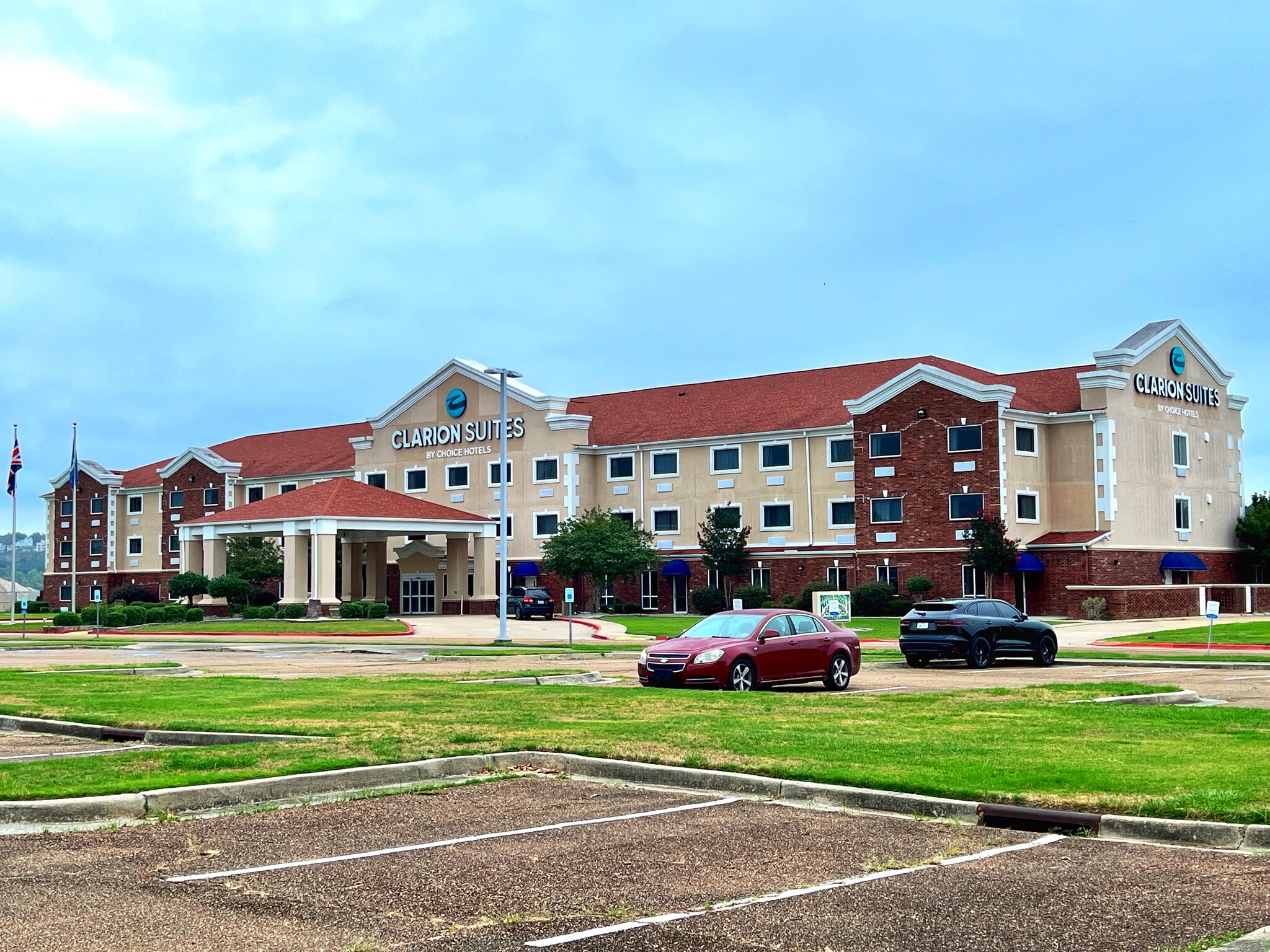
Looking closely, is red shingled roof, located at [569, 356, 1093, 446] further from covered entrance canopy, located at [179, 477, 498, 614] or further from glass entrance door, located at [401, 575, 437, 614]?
glass entrance door, located at [401, 575, 437, 614]

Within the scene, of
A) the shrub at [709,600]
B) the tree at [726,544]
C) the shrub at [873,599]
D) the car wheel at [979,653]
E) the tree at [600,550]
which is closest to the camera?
the car wheel at [979,653]

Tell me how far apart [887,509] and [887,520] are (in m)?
0.48

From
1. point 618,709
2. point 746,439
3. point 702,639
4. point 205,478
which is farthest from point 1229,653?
point 205,478

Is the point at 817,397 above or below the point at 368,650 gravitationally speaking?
above

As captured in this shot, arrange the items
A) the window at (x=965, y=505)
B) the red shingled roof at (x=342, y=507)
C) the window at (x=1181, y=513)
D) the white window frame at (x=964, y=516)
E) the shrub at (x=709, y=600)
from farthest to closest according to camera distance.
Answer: the shrub at (x=709, y=600) → the red shingled roof at (x=342, y=507) → the window at (x=1181, y=513) → the window at (x=965, y=505) → the white window frame at (x=964, y=516)

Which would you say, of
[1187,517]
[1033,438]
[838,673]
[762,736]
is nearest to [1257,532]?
[1187,517]

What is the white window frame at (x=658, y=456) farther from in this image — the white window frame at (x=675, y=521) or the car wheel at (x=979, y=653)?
the car wheel at (x=979, y=653)

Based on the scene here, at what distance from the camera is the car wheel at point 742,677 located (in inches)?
853

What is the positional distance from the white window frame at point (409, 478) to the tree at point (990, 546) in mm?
32299

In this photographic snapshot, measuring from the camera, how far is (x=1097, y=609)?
184 ft

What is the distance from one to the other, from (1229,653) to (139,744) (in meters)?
26.4

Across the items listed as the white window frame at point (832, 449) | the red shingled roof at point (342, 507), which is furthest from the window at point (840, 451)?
the red shingled roof at point (342, 507)

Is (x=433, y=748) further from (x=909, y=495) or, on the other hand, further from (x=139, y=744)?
(x=909, y=495)

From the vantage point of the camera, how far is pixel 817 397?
69188mm
